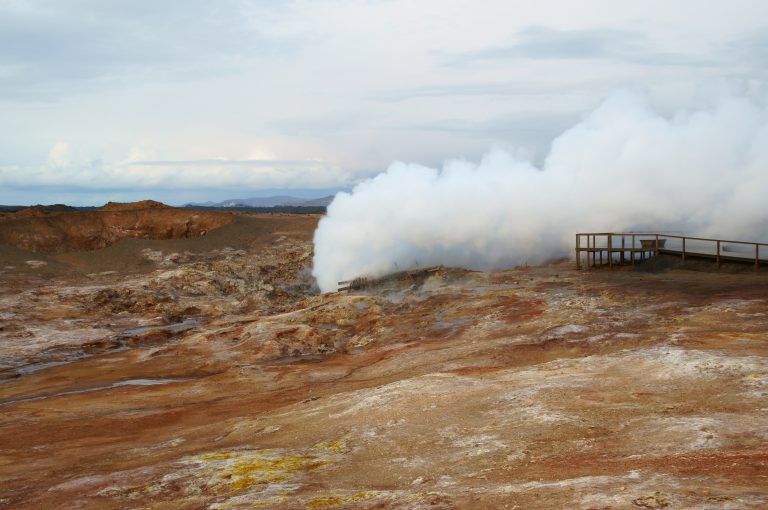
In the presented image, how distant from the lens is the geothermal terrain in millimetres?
9555

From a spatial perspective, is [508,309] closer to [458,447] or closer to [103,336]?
[458,447]

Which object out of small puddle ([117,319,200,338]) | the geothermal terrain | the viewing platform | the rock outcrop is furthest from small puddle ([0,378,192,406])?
the rock outcrop

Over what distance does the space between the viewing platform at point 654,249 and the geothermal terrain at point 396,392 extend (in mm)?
1364

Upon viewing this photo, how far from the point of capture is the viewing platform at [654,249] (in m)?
31.4

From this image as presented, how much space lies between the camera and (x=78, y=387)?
2234 cm

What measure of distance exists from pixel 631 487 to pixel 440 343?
14.8 metres

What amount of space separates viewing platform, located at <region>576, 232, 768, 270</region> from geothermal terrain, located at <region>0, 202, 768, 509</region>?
1.36 meters

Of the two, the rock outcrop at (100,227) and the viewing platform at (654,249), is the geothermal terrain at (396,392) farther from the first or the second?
the rock outcrop at (100,227)

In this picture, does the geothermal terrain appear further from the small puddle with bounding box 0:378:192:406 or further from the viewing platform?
the viewing platform

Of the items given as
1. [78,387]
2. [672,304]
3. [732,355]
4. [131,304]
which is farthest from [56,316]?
[732,355]

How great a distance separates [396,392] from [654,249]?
22347 mm

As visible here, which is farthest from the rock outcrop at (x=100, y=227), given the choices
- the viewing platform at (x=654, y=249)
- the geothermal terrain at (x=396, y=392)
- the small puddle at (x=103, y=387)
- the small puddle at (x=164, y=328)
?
the viewing platform at (x=654, y=249)

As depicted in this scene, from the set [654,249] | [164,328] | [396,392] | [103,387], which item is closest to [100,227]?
[164,328]

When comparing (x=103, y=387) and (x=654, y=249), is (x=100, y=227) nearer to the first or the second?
(x=103, y=387)
